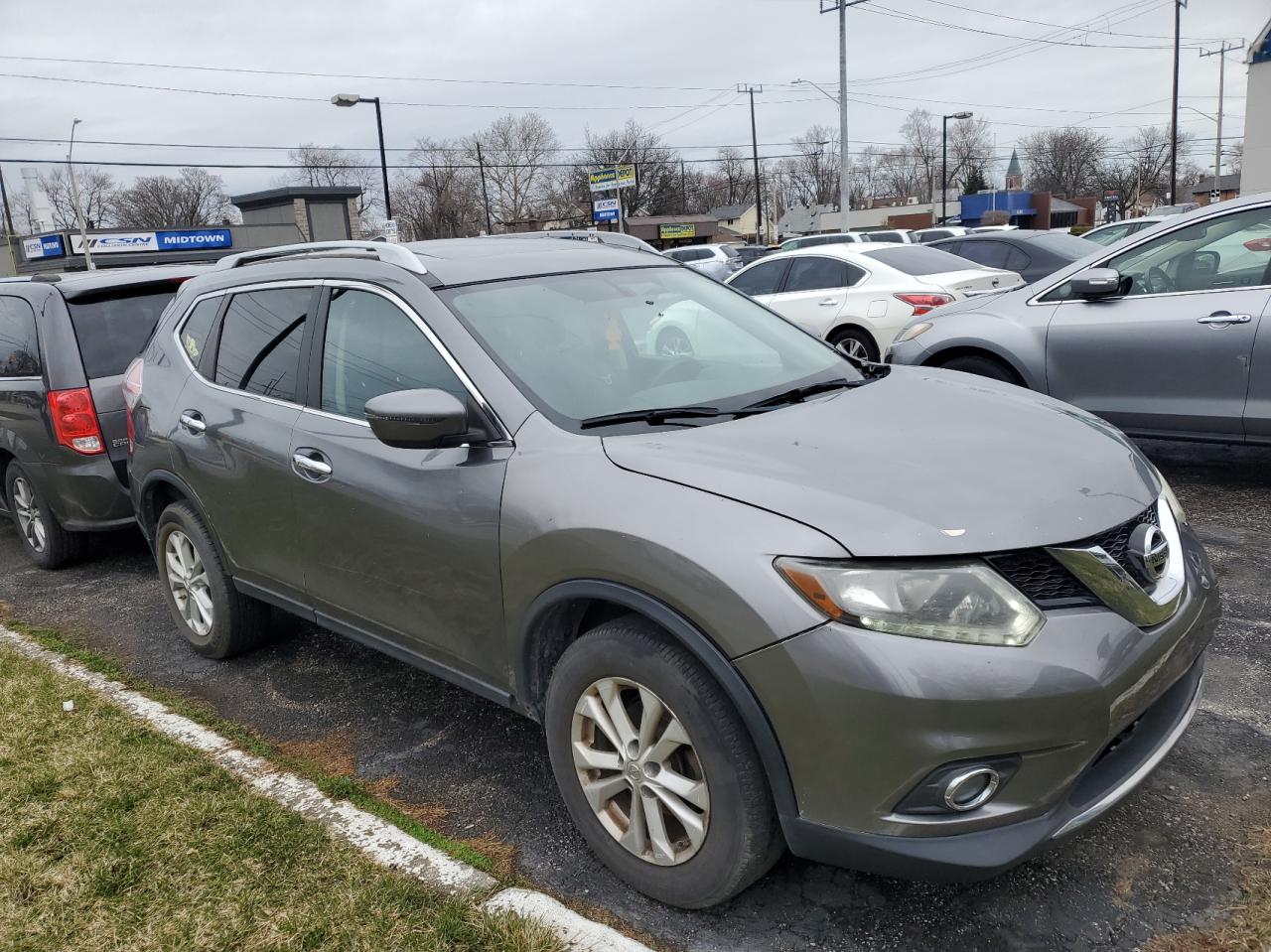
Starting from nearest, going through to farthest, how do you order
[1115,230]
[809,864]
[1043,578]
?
1. [1043,578]
2. [809,864]
3. [1115,230]

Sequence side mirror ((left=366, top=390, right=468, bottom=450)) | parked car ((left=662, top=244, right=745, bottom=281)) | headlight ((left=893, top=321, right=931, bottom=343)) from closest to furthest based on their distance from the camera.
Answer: side mirror ((left=366, top=390, right=468, bottom=450)), headlight ((left=893, top=321, right=931, bottom=343)), parked car ((left=662, top=244, right=745, bottom=281))

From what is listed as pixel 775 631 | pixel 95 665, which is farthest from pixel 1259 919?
pixel 95 665

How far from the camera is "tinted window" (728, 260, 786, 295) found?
1121 centimetres

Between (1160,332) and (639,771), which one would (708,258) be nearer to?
(1160,332)

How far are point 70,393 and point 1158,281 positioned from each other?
21.1ft

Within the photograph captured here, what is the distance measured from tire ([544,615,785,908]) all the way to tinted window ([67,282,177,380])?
4263 mm

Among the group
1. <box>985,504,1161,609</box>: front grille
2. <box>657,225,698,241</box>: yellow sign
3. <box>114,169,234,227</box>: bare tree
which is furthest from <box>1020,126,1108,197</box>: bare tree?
<box>985,504,1161,609</box>: front grille

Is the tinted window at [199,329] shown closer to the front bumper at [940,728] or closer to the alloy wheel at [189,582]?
the alloy wheel at [189,582]

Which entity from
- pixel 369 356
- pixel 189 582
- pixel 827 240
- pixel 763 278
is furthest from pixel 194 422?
pixel 827 240

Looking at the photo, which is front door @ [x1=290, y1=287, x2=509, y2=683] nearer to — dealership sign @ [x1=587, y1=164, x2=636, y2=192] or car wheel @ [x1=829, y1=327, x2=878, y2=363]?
car wheel @ [x1=829, y1=327, x2=878, y2=363]

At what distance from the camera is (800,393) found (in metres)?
3.24

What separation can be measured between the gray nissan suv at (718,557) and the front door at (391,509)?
12 mm

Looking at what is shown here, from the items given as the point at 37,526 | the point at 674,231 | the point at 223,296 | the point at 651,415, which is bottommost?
the point at 37,526

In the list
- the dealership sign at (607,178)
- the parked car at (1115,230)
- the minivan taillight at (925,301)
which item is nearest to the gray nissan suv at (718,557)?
the minivan taillight at (925,301)
